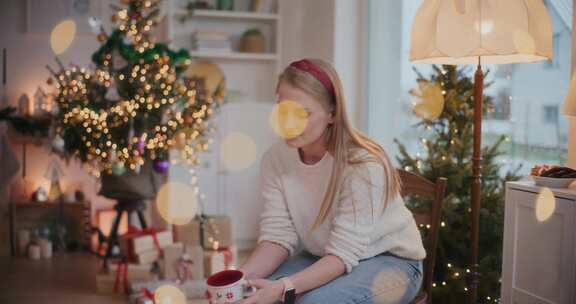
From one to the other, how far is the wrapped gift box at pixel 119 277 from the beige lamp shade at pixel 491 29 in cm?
216

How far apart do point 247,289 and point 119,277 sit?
7.14 ft

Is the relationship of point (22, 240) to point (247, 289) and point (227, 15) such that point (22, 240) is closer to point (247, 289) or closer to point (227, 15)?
point (227, 15)

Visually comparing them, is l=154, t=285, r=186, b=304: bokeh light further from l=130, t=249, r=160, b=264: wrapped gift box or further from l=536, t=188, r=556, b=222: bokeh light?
l=536, t=188, r=556, b=222: bokeh light

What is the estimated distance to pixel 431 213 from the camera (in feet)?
6.23

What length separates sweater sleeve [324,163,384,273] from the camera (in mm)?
1590

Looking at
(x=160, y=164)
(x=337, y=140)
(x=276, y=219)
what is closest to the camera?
(x=337, y=140)

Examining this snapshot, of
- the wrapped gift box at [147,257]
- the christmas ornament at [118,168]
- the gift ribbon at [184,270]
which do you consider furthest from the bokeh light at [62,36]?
the gift ribbon at [184,270]

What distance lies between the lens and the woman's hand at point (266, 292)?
A: 4.82 ft

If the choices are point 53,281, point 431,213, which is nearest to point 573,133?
point 431,213

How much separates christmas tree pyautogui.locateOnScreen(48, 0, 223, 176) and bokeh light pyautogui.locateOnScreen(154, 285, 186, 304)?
2.26 ft

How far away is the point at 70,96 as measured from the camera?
11.9ft

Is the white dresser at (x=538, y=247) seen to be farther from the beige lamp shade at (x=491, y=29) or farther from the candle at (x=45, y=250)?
the candle at (x=45, y=250)

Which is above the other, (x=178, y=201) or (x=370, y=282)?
(x=370, y=282)

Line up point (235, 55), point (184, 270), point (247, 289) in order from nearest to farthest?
point (247, 289) → point (184, 270) → point (235, 55)
